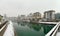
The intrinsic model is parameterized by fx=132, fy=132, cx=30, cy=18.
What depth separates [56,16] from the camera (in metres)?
70.5

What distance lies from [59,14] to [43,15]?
50.0 feet

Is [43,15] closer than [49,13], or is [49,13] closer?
[49,13]

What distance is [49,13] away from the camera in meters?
75.7

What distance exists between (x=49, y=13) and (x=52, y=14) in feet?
8.68

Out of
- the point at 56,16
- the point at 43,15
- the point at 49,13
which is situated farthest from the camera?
the point at 43,15

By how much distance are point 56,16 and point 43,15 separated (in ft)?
50.7

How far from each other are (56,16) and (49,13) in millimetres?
6237

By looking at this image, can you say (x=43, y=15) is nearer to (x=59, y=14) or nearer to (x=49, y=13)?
(x=49, y=13)

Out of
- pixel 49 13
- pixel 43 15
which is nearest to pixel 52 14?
pixel 49 13

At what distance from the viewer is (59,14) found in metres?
71.6

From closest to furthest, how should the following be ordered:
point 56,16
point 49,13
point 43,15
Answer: point 56,16 → point 49,13 → point 43,15

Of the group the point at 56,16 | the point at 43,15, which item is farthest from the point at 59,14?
the point at 43,15

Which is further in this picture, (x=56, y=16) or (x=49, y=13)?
(x=49, y=13)

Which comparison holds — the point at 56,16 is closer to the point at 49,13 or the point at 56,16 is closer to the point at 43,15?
the point at 49,13
